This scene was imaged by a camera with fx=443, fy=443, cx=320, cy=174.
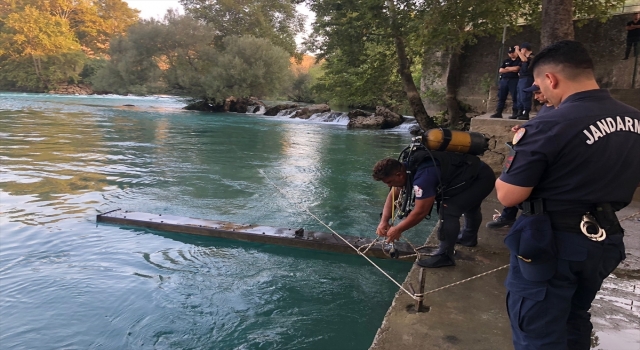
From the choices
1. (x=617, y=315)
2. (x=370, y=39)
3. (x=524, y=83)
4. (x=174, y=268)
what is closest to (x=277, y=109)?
(x=370, y=39)

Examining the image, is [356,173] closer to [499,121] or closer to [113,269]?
[499,121]

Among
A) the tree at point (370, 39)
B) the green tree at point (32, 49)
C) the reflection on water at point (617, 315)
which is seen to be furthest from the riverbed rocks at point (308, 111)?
the green tree at point (32, 49)

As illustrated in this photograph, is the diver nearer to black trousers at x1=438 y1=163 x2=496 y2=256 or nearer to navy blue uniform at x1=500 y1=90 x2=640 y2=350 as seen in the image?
black trousers at x1=438 y1=163 x2=496 y2=256

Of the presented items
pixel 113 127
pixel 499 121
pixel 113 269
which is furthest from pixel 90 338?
pixel 113 127

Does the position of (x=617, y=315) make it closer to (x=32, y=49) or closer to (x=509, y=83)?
(x=509, y=83)

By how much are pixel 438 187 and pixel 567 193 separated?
193 cm

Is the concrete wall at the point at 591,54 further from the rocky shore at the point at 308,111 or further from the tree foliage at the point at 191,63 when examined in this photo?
the tree foliage at the point at 191,63

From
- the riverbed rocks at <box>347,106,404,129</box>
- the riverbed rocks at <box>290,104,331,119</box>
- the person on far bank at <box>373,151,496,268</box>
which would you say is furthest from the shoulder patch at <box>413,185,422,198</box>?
the riverbed rocks at <box>290,104,331,119</box>

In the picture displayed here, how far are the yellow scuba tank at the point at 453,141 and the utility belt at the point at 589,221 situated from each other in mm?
1821

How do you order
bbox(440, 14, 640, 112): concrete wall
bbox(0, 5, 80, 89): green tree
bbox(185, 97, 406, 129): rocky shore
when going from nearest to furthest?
→ bbox(440, 14, 640, 112): concrete wall, bbox(185, 97, 406, 129): rocky shore, bbox(0, 5, 80, 89): green tree

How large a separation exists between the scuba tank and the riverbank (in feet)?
2.30

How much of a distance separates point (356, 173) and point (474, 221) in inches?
249

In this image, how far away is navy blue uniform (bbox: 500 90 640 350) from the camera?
1.87 m

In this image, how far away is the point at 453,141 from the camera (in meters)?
3.81
